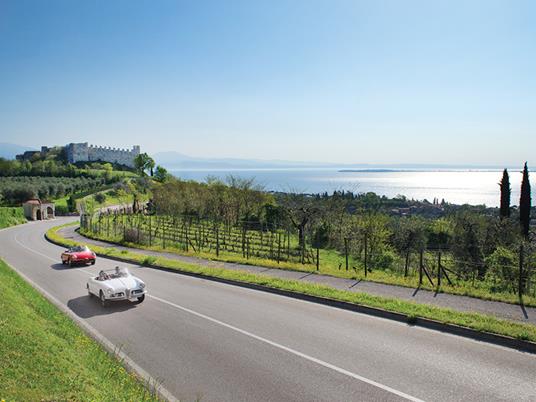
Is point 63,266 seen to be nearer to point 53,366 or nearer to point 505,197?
point 53,366

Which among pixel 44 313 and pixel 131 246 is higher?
pixel 44 313

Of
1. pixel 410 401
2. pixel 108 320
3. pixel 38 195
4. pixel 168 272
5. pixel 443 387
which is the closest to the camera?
pixel 410 401

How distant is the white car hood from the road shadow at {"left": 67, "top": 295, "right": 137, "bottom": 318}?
70 centimetres

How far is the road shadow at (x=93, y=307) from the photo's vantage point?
13.1 metres

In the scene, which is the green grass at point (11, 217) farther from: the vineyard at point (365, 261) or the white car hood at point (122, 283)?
the white car hood at point (122, 283)

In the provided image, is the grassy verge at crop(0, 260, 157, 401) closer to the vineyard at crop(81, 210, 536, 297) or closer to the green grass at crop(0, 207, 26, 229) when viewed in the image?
the vineyard at crop(81, 210, 536, 297)

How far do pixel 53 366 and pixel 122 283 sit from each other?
7.68m

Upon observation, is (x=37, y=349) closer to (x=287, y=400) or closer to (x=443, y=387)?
(x=287, y=400)

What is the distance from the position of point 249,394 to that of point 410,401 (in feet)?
9.46

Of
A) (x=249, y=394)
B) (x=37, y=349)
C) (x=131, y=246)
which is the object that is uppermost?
(x=37, y=349)

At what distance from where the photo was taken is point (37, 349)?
7.11 m

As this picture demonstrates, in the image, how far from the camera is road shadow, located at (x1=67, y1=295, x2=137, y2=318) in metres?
13.1

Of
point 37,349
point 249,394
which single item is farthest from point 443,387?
point 37,349

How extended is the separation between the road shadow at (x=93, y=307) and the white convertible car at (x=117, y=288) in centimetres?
27
